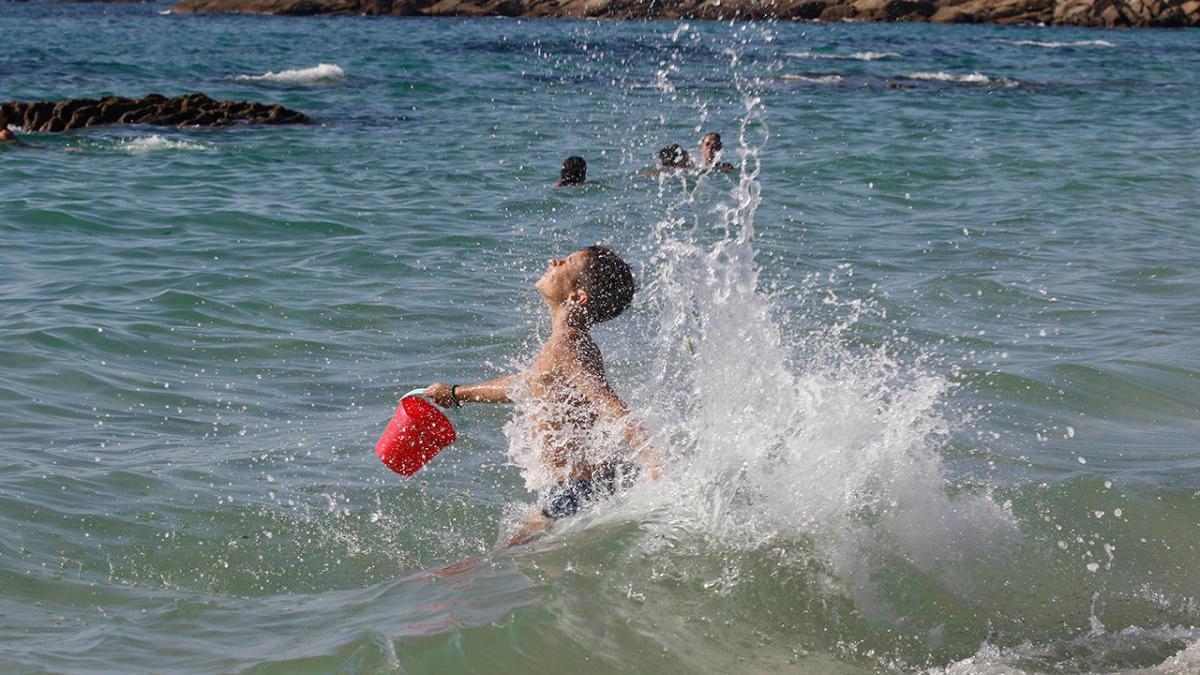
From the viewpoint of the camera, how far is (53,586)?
4840 millimetres

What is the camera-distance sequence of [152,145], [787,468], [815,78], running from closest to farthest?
1. [787,468]
2. [152,145]
3. [815,78]

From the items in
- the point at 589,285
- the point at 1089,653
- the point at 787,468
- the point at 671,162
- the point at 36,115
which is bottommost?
the point at 1089,653

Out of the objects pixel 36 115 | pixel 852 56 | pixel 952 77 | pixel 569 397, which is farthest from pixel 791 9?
pixel 569 397

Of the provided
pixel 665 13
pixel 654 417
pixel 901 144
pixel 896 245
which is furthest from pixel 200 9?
pixel 654 417

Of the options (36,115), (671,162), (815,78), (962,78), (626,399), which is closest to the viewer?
(626,399)

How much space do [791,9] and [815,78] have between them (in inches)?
1036

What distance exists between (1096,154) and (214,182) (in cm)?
1035

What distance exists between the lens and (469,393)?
5207 mm

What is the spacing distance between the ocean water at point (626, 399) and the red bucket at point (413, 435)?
442 millimetres

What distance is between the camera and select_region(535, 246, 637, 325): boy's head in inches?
208

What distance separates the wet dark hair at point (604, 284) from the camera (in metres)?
5.29

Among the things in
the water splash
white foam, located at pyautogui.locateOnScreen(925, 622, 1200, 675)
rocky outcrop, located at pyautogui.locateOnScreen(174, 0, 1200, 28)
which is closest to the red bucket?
the water splash

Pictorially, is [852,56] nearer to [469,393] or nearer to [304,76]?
[304,76]

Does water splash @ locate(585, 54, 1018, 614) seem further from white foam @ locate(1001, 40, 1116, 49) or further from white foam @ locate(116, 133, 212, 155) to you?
white foam @ locate(1001, 40, 1116, 49)
